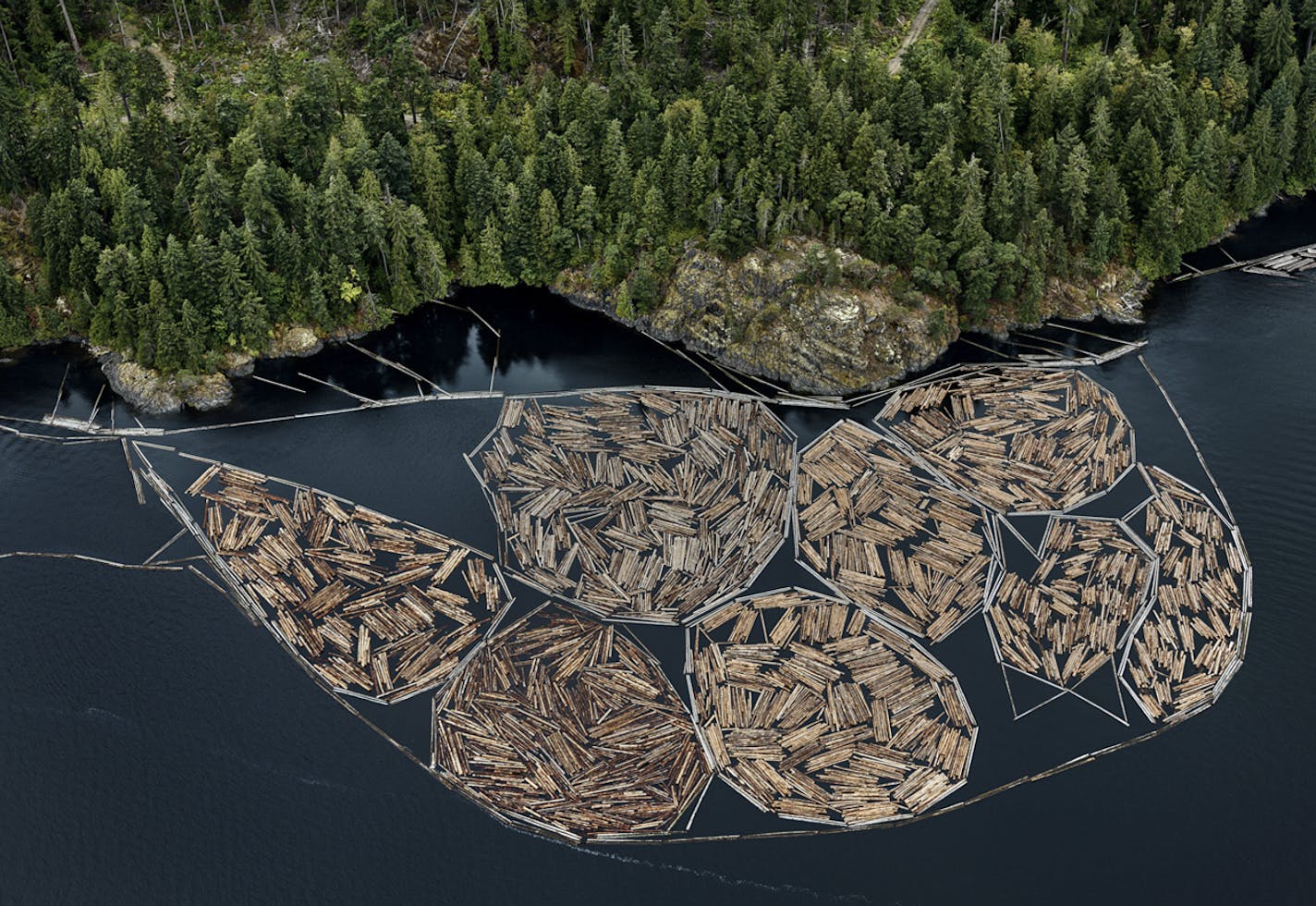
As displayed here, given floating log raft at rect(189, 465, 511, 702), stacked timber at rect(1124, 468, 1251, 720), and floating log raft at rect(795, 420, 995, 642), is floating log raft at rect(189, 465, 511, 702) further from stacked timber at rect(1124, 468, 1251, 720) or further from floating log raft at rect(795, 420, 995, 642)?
stacked timber at rect(1124, 468, 1251, 720)

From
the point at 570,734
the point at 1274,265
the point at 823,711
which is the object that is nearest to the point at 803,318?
the point at 823,711

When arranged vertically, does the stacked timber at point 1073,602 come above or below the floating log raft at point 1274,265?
below

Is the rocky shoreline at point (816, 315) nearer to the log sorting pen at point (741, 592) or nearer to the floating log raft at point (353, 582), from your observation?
the log sorting pen at point (741, 592)

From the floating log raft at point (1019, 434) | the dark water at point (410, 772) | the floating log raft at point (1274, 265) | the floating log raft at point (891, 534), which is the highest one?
the floating log raft at point (1274, 265)

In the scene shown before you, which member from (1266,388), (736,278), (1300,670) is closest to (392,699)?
(736,278)

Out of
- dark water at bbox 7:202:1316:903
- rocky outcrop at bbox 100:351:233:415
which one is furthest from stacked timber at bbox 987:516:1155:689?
rocky outcrop at bbox 100:351:233:415

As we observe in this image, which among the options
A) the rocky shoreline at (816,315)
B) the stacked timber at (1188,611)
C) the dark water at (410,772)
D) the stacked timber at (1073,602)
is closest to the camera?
the dark water at (410,772)

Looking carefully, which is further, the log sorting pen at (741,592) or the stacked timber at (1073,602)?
the stacked timber at (1073,602)

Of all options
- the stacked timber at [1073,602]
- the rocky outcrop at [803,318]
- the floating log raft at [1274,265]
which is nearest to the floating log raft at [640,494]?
the rocky outcrop at [803,318]
